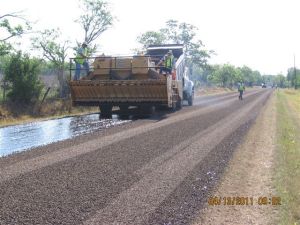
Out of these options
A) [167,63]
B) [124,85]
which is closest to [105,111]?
[124,85]

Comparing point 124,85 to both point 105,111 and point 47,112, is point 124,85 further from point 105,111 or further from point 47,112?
point 47,112

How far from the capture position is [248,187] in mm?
6305

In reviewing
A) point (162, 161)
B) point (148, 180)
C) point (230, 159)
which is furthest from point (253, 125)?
point (148, 180)

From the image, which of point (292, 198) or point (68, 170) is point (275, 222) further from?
point (68, 170)

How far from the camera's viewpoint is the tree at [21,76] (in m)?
20.0

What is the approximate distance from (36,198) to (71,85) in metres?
11.8

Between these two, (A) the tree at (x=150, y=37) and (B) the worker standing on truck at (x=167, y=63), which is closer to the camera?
(B) the worker standing on truck at (x=167, y=63)

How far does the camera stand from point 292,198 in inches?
220

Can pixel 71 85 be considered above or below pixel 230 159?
above

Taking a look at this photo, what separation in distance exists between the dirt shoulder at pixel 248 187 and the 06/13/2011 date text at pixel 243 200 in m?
0.01

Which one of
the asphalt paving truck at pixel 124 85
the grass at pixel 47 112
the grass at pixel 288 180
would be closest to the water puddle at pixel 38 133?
the asphalt paving truck at pixel 124 85

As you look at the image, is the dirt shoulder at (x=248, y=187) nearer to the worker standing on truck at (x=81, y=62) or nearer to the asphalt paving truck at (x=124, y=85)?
the asphalt paving truck at (x=124, y=85)

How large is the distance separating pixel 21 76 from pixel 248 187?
16346 mm

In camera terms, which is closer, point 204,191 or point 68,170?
point 204,191
